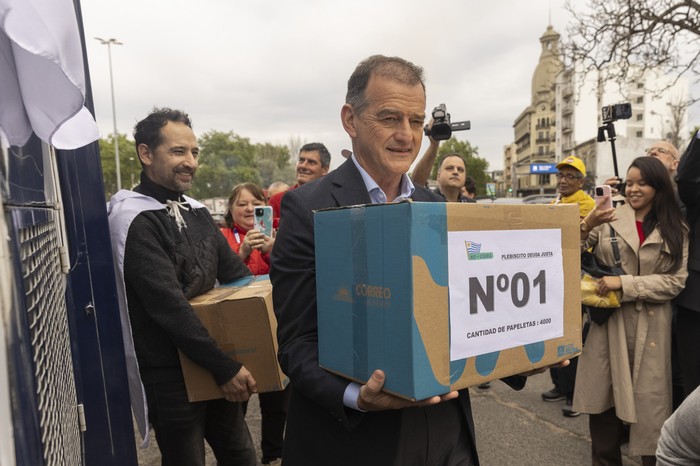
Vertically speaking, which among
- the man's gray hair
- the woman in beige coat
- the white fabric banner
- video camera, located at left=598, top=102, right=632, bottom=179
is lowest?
the woman in beige coat

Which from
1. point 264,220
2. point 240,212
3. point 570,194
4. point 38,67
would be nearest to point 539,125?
point 570,194

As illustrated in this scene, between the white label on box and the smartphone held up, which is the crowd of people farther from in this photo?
the white label on box

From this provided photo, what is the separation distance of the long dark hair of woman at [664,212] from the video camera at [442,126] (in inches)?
57.9

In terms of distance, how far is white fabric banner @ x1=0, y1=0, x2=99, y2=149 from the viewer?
0.69m

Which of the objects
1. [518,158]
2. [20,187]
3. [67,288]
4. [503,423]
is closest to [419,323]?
[20,187]

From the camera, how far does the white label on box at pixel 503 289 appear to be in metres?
1.17

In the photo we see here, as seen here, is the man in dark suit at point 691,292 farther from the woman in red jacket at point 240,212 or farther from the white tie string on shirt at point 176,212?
the woman in red jacket at point 240,212

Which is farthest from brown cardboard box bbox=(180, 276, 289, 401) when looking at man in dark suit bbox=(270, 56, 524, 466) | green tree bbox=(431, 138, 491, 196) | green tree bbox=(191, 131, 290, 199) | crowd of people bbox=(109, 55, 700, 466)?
green tree bbox=(431, 138, 491, 196)

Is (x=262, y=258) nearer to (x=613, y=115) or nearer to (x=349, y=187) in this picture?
(x=349, y=187)

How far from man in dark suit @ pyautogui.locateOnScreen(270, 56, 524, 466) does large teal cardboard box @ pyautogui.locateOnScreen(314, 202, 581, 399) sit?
0.08m

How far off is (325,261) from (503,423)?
3322 millimetres

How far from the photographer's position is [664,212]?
3004 millimetres

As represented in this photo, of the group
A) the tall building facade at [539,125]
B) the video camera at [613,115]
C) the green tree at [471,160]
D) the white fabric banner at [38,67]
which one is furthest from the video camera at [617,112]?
the tall building facade at [539,125]

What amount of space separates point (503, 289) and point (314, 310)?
0.56 metres
